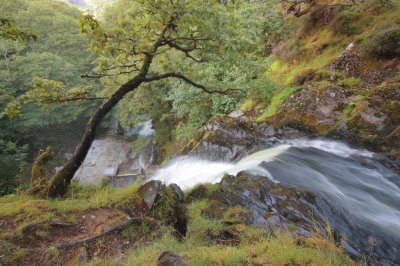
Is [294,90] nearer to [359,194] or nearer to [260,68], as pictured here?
[260,68]

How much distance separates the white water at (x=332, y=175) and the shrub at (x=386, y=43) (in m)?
4.84

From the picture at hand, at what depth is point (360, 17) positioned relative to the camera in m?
15.9

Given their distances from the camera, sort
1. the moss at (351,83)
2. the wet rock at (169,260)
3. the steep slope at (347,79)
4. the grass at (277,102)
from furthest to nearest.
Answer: the grass at (277,102) → the moss at (351,83) → the steep slope at (347,79) → the wet rock at (169,260)

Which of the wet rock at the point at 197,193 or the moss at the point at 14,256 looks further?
the wet rock at the point at 197,193

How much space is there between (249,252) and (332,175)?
6.06 m

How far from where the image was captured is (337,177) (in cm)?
916

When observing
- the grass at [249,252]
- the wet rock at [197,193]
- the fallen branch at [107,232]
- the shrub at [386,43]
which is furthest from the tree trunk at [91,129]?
the shrub at [386,43]

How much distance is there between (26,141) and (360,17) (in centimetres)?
2355

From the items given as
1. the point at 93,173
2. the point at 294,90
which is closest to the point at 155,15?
the point at 294,90

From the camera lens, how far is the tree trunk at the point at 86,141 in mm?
6793

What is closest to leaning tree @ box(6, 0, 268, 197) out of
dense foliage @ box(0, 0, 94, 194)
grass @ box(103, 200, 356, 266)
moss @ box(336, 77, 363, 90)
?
grass @ box(103, 200, 356, 266)

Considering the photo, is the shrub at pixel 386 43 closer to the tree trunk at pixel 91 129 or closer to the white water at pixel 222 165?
the white water at pixel 222 165

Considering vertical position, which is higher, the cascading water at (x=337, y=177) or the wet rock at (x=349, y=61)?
the wet rock at (x=349, y=61)

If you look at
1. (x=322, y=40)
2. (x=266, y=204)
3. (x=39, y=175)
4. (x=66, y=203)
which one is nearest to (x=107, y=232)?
(x=66, y=203)
